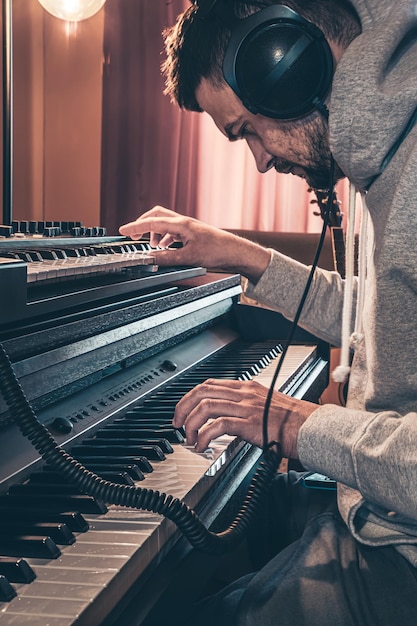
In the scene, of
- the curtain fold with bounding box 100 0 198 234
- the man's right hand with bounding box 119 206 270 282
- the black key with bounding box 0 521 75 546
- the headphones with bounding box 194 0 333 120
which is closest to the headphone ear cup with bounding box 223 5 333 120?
the headphones with bounding box 194 0 333 120

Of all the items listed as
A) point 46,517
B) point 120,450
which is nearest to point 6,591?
point 46,517

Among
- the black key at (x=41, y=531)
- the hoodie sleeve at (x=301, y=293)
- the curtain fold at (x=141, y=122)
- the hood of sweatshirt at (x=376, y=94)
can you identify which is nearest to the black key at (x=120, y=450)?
the black key at (x=41, y=531)

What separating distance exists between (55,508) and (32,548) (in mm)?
101

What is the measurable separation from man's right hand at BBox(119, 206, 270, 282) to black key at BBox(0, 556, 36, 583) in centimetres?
69

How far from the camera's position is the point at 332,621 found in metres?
0.90

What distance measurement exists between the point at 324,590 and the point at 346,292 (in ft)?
1.71

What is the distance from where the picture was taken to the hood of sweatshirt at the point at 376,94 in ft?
3.03

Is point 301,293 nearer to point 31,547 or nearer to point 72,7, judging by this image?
point 31,547

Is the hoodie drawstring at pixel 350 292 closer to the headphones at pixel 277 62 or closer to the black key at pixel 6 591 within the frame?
the headphones at pixel 277 62

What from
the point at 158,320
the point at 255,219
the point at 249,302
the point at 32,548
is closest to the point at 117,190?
the point at 255,219

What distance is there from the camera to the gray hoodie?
0.88 m

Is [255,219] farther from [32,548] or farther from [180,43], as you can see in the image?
[32,548]

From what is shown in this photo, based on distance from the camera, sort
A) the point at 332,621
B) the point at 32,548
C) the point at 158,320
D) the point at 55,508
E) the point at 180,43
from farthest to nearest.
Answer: the point at 158,320
the point at 180,43
the point at 332,621
the point at 55,508
the point at 32,548

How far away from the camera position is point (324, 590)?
0.93 metres
